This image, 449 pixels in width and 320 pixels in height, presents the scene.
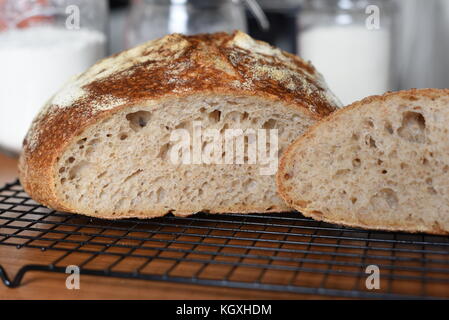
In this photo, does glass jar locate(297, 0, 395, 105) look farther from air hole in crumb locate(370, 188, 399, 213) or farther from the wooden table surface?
the wooden table surface

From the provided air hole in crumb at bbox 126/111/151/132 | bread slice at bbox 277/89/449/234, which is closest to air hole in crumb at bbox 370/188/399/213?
bread slice at bbox 277/89/449/234

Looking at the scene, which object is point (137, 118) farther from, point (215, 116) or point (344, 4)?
point (344, 4)

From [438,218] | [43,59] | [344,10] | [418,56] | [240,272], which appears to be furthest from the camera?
[418,56]

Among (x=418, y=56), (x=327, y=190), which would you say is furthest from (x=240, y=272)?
(x=418, y=56)

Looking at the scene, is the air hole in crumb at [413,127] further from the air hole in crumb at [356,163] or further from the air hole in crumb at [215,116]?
the air hole in crumb at [215,116]

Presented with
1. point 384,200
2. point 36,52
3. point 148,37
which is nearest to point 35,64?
point 36,52

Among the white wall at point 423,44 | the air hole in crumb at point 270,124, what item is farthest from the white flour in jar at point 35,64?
the white wall at point 423,44

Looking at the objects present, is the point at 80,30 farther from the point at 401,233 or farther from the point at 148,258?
the point at 401,233
